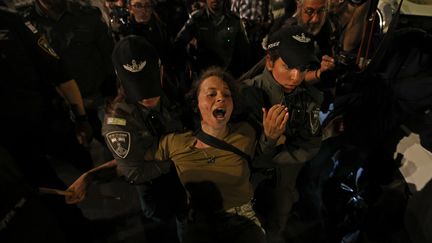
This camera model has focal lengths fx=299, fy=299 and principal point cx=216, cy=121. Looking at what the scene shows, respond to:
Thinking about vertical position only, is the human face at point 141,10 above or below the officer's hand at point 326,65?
above

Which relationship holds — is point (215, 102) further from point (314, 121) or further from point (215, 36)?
point (215, 36)

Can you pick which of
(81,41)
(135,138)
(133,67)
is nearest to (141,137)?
(135,138)

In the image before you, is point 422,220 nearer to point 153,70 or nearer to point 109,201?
point 153,70

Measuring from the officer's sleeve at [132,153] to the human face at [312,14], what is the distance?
73.8 inches

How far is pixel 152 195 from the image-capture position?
224cm

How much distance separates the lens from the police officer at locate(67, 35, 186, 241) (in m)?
1.81

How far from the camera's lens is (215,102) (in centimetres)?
176

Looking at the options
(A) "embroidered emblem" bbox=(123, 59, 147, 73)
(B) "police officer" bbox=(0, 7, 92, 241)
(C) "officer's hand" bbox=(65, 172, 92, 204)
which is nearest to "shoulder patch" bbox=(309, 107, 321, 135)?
(A) "embroidered emblem" bbox=(123, 59, 147, 73)

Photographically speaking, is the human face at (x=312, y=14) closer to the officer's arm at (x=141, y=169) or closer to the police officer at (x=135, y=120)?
the police officer at (x=135, y=120)

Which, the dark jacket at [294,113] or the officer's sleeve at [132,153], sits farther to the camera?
the dark jacket at [294,113]

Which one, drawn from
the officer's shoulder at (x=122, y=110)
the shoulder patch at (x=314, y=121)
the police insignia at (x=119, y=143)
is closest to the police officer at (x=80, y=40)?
the officer's shoulder at (x=122, y=110)

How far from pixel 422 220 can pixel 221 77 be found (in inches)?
68.8

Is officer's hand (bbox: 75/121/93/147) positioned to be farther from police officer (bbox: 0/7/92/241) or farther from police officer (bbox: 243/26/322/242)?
police officer (bbox: 243/26/322/242)

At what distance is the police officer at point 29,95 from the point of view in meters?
1.83
